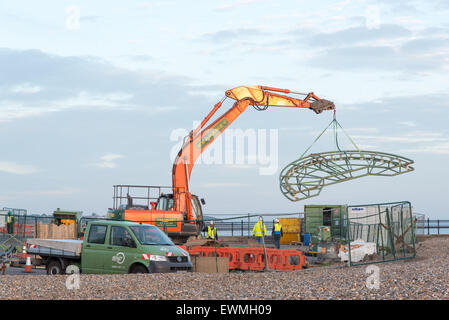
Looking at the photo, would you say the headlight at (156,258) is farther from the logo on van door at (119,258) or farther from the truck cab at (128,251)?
the logo on van door at (119,258)

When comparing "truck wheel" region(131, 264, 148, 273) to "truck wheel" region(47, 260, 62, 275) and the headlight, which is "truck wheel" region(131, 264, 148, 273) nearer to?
the headlight

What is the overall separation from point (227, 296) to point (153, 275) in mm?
4366

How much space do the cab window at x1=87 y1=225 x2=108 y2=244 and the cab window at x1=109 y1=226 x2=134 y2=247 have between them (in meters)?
0.28

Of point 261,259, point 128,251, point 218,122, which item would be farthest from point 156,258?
point 218,122

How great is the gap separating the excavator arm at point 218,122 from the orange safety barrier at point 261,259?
300 inches

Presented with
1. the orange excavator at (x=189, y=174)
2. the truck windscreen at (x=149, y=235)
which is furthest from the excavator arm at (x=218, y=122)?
the truck windscreen at (x=149, y=235)

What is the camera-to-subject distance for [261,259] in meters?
19.9

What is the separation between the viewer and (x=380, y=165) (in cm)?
2712

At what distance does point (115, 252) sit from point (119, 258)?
228mm

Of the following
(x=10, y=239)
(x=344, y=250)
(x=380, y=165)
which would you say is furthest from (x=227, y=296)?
(x=10, y=239)

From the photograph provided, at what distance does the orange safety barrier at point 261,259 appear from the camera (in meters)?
19.5

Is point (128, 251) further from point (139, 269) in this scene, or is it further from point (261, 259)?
point (261, 259)

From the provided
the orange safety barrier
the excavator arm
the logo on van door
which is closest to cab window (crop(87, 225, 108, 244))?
the logo on van door
